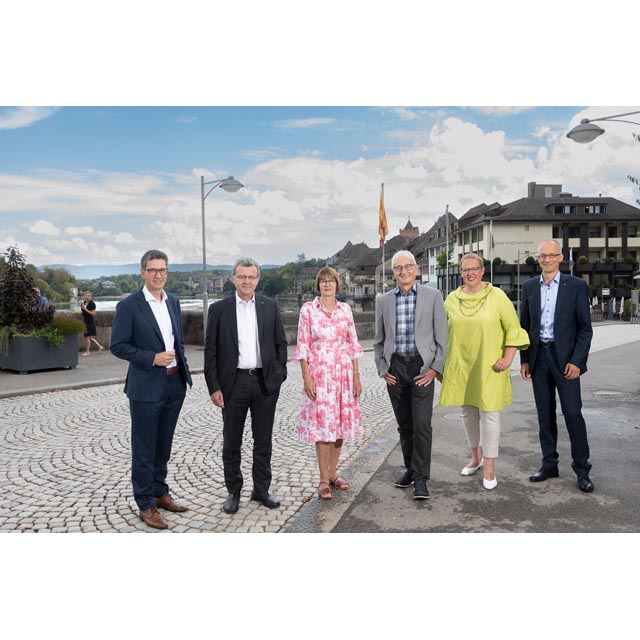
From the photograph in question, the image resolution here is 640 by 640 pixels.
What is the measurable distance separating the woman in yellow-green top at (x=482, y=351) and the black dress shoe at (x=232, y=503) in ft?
6.20

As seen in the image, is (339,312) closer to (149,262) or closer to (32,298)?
(149,262)

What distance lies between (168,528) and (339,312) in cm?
206

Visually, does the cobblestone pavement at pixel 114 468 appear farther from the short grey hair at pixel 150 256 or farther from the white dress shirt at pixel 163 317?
the short grey hair at pixel 150 256

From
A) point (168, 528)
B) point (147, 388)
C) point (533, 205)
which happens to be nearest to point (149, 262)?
point (147, 388)

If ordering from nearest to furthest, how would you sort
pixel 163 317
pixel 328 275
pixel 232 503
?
pixel 163 317 → pixel 232 503 → pixel 328 275

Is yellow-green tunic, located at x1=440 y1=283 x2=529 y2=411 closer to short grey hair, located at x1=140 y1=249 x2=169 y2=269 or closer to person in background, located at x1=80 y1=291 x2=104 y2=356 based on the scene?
short grey hair, located at x1=140 y1=249 x2=169 y2=269

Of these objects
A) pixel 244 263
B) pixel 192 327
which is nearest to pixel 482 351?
pixel 244 263

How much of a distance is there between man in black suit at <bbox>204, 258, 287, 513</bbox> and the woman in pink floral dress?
27cm

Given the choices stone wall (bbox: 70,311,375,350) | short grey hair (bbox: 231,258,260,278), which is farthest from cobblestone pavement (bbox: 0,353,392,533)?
stone wall (bbox: 70,311,375,350)

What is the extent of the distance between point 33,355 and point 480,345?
1151 cm

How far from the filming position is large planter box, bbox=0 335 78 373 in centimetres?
1361

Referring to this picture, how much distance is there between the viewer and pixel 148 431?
4.43m

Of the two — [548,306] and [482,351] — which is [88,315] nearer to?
[482,351]

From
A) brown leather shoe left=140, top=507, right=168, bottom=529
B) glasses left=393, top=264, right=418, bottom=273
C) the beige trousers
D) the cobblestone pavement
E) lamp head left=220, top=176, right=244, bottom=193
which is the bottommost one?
the cobblestone pavement
